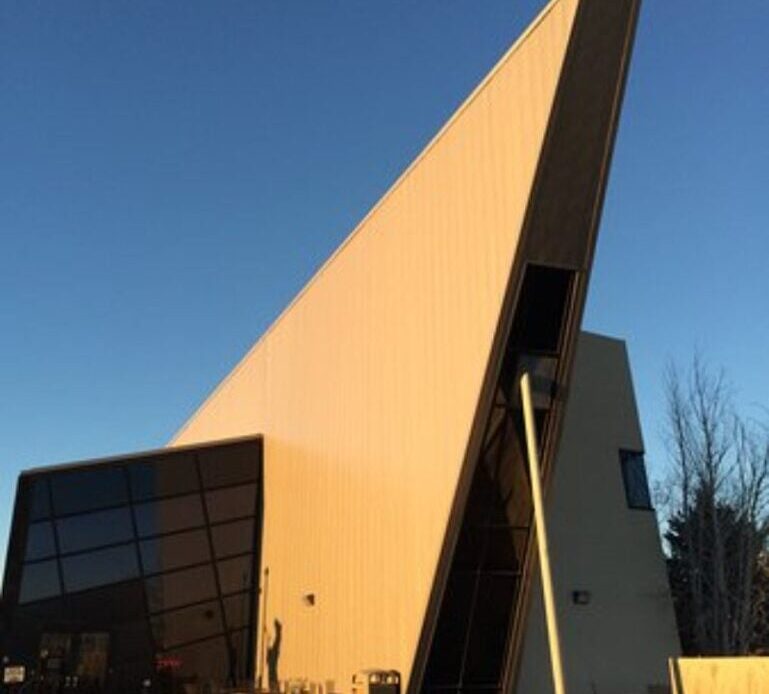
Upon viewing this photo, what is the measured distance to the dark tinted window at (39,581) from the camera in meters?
24.1

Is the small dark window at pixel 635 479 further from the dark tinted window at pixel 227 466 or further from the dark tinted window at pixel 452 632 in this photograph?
the dark tinted window at pixel 227 466

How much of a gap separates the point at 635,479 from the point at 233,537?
10.7 metres

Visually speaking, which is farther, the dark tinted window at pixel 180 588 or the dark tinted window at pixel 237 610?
the dark tinted window at pixel 237 610

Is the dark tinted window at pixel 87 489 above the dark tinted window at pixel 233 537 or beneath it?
above

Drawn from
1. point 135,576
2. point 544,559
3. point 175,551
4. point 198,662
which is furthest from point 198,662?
point 544,559

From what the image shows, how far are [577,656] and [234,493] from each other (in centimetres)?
1042

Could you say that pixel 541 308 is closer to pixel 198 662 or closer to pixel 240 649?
pixel 198 662

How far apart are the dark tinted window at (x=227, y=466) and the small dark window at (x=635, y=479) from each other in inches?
396

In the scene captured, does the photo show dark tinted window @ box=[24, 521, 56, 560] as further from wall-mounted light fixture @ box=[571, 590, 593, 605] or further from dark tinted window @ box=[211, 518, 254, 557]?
wall-mounted light fixture @ box=[571, 590, 593, 605]

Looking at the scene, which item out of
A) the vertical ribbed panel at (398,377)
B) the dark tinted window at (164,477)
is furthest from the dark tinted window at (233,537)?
the vertical ribbed panel at (398,377)

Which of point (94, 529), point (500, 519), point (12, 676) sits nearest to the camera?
point (500, 519)

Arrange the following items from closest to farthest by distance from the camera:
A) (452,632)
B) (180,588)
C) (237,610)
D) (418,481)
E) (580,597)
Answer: (452,632) < (418,481) < (580,597) < (180,588) < (237,610)

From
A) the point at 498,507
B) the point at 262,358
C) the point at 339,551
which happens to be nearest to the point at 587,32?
the point at 498,507

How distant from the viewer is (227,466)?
2758cm
